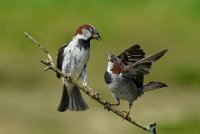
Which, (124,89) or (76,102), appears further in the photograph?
(76,102)

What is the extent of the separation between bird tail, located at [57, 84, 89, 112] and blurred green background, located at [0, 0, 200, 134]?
24.5ft

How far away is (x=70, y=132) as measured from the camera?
13.1m

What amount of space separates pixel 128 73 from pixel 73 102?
124 centimetres

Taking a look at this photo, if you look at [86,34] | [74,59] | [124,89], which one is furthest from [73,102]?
[86,34]

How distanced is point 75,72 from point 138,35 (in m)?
11.2

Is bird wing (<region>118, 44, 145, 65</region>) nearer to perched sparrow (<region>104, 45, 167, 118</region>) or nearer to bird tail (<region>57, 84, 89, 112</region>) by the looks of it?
perched sparrow (<region>104, 45, 167, 118</region>)

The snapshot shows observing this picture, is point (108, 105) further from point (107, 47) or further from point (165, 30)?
point (165, 30)

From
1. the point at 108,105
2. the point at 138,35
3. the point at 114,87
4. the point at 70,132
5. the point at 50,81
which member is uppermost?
the point at 138,35

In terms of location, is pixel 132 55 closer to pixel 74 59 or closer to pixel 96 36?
pixel 96 36

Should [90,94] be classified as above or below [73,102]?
below

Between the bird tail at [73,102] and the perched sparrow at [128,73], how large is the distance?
2.09 ft

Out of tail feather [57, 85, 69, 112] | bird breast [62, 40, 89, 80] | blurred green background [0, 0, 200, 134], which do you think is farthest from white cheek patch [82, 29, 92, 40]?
blurred green background [0, 0, 200, 134]

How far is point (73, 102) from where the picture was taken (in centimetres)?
481

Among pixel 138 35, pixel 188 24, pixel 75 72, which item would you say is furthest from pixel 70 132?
pixel 75 72
